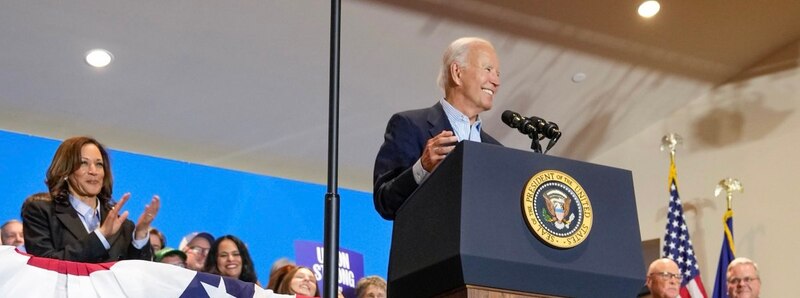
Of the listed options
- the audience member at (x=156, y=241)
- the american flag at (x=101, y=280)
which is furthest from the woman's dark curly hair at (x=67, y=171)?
the audience member at (x=156, y=241)

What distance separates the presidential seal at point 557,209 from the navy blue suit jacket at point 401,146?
0.39 metres

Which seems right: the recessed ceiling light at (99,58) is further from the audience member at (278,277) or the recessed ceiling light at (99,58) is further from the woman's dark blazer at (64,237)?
the woman's dark blazer at (64,237)

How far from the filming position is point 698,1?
23.3ft

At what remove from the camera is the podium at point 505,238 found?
177 centimetres

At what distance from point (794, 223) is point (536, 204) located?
19.9 feet

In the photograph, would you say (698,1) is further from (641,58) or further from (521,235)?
(521,235)

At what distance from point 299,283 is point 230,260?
0.36m

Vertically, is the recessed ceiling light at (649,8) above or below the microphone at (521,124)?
above

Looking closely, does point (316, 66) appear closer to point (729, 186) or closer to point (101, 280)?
point (729, 186)

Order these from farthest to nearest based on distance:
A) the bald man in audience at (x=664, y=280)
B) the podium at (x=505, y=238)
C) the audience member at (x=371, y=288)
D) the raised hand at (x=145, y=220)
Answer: the bald man in audience at (x=664, y=280) → the audience member at (x=371, y=288) → the raised hand at (x=145, y=220) → the podium at (x=505, y=238)

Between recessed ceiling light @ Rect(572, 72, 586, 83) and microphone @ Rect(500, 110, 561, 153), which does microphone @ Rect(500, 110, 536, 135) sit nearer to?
microphone @ Rect(500, 110, 561, 153)

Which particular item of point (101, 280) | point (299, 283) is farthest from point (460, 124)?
point (299, 283)

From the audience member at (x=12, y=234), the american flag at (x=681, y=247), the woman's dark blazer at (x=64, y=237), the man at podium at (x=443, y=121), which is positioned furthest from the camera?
the american flag at (x=681, y=247)

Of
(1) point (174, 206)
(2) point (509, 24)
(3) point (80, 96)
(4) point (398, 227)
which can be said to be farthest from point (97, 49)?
(4) point (398, 227)
